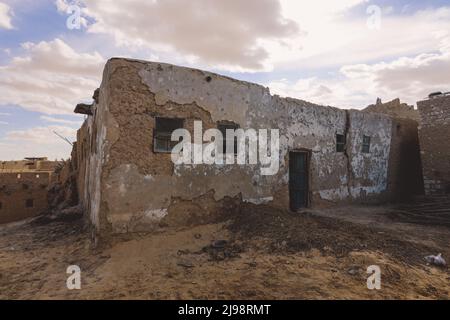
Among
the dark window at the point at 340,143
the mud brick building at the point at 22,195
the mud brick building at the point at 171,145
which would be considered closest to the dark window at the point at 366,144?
the dark window at the point at 340,143

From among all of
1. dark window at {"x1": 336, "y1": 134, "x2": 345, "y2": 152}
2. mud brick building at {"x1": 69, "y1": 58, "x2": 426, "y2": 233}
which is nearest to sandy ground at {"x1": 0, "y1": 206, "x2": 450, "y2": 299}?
mud brick building at {"x1": 69, "y1": 58, "x2": 426, "y2": 233}

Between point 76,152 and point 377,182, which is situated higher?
point 76,152

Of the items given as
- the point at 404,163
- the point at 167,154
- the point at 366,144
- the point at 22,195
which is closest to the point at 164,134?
the point at 167,154

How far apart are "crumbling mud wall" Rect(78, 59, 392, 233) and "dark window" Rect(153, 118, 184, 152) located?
5.6 inches

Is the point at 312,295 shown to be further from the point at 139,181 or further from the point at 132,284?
the point at 139,181

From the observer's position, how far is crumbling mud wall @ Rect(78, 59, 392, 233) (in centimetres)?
627

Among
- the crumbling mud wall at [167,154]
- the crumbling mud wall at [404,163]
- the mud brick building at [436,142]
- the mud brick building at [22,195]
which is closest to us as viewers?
the crumbling mud wall at [167,154]

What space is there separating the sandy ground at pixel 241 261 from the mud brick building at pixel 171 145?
0.55 meters

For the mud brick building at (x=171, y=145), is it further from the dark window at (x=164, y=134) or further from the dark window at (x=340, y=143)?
the dark window at (x=340, y=143)

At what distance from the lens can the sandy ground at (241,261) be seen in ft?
14.4

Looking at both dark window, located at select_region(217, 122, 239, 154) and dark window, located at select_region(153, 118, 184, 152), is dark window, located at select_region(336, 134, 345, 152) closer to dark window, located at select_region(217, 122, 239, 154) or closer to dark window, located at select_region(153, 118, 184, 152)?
dark window, located at select_region(217, 122, 239, 154)
